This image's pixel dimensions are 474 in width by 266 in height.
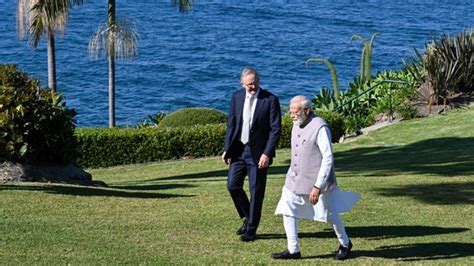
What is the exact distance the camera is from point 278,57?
61250mm

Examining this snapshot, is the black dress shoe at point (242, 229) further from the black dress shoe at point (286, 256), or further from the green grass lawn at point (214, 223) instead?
the black dress shoe at point (286, 256)

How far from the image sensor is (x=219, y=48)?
213 ft

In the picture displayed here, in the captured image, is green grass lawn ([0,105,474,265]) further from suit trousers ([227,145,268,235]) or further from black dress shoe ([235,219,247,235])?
suit trousers ([227,145,268,235])

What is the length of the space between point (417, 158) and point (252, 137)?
29.2ft

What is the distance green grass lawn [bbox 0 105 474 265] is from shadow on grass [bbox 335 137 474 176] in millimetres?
94

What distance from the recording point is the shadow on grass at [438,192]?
45.9ft

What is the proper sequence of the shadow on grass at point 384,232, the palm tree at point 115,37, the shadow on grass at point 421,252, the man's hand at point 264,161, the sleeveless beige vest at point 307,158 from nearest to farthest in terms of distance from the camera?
the sleeveless beige vest at point 307,158
the shadow on grass at point 421,252
the man's hand at point 264,161
the shadow on grass at point 384,232
the palm tree at point 115,37

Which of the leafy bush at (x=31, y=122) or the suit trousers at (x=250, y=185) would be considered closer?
the suit trousers at (x=250, y=185)

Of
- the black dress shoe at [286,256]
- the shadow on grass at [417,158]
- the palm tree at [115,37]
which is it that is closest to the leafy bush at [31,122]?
the shadow on grass at [417,158]

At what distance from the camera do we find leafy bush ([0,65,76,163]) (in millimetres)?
15781

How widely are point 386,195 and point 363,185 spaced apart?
1.04 m

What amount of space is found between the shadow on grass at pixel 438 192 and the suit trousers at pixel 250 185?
3.29m

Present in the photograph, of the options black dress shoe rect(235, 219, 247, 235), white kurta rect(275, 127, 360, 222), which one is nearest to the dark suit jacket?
black dress shoe rect(235, 219, 247, 235)

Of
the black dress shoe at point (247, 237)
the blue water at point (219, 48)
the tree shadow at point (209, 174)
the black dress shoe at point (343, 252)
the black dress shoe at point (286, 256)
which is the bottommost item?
the blue water at point (219, 48)
